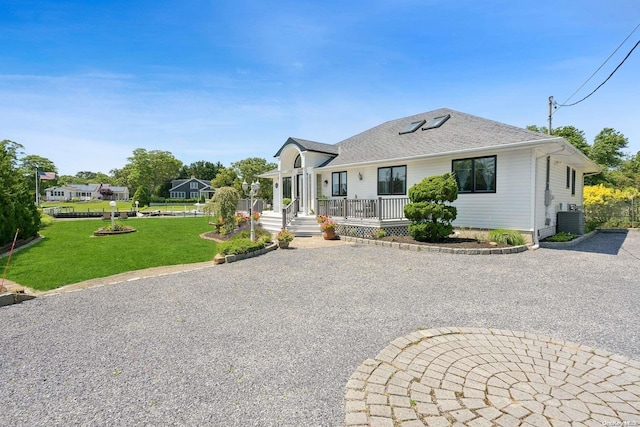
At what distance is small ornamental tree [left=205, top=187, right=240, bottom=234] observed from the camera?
13.9m

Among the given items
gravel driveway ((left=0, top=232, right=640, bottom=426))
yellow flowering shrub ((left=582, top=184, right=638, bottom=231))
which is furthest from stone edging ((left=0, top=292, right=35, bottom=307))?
yellow flowering shrub ((left=582, top=184, right=638, bottom=231))

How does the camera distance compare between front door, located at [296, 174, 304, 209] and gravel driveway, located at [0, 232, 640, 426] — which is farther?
front door, located at [296, 174, 304, 209]

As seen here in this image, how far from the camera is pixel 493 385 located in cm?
263

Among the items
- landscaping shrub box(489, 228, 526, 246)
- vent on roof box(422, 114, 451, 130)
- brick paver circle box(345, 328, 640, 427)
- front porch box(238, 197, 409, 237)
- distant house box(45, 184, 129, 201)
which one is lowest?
brick paver circle box(345, 328, 640, 427)

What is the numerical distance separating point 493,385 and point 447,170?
1076cm

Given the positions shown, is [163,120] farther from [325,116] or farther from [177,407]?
[177,407]

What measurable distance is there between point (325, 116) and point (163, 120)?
377 inches

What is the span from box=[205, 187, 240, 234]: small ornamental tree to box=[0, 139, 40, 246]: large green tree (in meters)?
7.17

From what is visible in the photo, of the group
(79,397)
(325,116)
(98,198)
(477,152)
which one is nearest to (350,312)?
(79,397)

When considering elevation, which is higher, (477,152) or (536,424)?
(477,152)

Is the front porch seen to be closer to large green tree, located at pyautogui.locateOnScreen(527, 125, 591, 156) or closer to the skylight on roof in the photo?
the skylight on roof

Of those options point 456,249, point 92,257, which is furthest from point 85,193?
point 456,249

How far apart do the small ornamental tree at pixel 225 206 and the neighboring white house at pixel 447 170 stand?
3.93 meters

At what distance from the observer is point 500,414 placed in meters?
2.26
